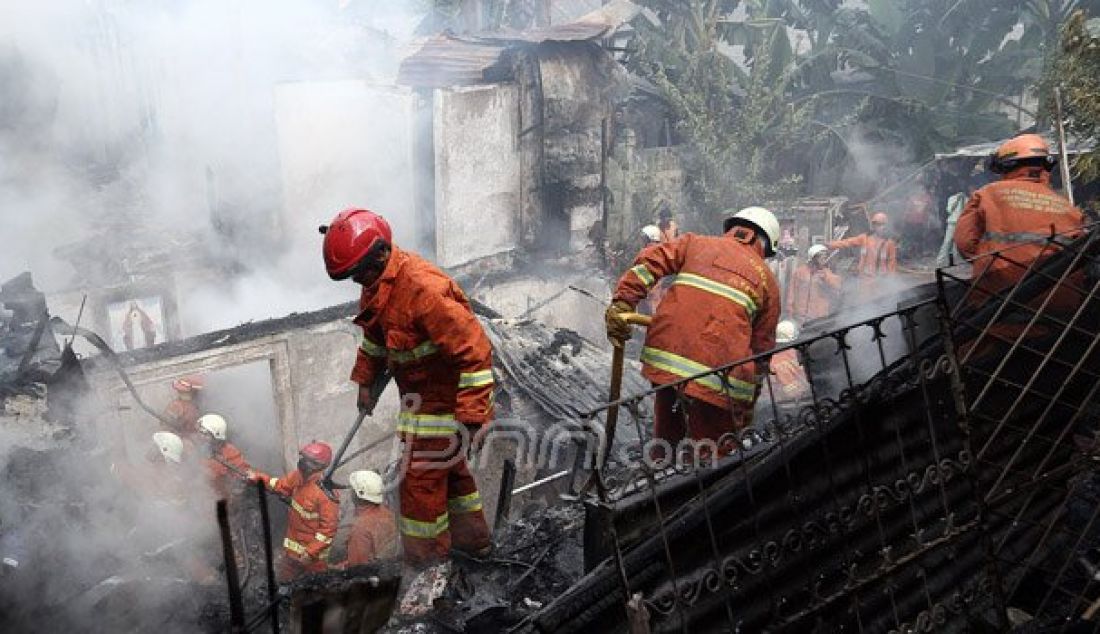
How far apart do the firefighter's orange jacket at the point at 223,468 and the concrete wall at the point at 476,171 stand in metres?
→ 7.55

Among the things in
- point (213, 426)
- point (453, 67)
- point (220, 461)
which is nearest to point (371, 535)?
point (220, 461)

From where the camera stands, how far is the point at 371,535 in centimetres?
652

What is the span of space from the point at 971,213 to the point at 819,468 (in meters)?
2.73

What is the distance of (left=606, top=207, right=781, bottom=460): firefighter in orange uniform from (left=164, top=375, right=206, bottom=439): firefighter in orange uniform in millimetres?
6260

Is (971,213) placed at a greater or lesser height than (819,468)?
greater

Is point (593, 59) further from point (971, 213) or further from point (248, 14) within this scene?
point (971, 213)

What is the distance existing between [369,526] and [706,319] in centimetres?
294

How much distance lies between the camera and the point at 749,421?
534 cm

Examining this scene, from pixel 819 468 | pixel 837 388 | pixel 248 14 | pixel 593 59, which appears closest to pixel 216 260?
pixel 248 14

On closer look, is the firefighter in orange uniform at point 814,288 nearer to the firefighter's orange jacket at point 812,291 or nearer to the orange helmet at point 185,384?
the firefighter's orange jacket at point 812,291

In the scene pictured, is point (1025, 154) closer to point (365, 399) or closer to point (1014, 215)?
point (1014, 215)

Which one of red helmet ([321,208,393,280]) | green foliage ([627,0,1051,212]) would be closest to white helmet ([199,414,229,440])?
red helmet ([321,208,393,280])

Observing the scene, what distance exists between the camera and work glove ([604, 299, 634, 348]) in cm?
527

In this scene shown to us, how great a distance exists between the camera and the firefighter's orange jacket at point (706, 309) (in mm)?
5176
